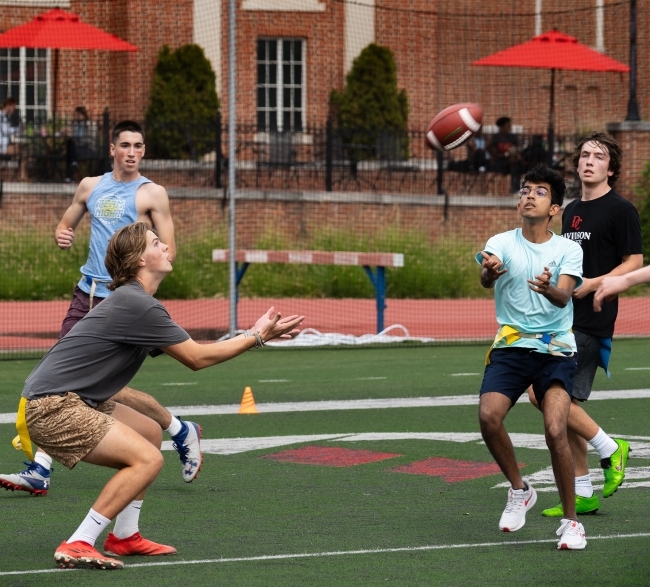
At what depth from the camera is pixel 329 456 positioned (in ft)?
31.6

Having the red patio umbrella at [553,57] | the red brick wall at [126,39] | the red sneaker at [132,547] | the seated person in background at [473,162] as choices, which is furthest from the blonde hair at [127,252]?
the red brick wall at [126,39]

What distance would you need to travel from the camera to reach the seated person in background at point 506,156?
26.8m

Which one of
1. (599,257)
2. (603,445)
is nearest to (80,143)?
(599,257)

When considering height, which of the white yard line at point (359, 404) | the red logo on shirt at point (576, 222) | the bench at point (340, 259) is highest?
the red logo on shirt at point (576, 222)

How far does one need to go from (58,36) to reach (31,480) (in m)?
17.9

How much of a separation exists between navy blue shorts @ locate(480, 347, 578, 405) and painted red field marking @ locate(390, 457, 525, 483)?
5.22 ft

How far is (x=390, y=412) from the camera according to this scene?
1180 cm

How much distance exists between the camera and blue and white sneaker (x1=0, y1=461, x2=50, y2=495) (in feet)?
26.9

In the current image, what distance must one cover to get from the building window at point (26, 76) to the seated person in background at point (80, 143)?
446 centimetres

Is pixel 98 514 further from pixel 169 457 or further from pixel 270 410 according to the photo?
pixel 270 410

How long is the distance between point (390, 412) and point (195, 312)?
32.0 feet

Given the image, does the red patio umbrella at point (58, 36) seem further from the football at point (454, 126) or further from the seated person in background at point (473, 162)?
the football at point (454, 126)

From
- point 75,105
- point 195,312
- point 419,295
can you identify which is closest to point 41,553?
point 195,312

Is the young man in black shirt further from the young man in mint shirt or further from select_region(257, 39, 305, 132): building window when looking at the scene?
select_region(257, 39, 305, 132): building window
